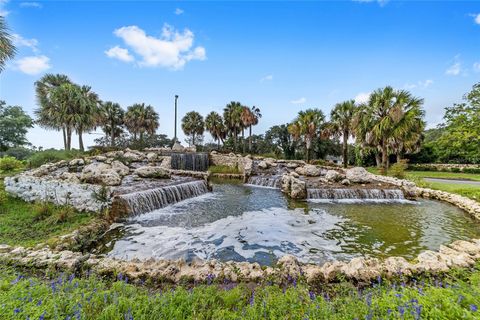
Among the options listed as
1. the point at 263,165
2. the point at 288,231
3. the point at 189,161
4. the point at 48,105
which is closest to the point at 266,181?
the point at 263,165

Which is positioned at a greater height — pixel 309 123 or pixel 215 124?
pixel 215 124

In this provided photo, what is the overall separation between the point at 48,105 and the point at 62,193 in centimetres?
2276

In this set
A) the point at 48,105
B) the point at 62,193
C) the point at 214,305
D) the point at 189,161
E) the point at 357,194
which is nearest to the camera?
the point at 214,305

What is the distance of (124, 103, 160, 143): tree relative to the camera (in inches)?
1388

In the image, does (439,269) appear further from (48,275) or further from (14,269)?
(14,269)

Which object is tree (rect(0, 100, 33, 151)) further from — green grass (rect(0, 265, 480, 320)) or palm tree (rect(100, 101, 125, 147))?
green grass (rect(0, 265, 480, 320))

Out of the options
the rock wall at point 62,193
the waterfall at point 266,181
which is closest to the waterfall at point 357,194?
the waterfall at point 266,181

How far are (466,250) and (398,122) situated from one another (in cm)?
1768

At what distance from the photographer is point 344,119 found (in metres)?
23.7

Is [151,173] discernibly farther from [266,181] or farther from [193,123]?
[193,123]

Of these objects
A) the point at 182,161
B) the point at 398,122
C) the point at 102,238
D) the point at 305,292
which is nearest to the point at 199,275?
the point at 305,292

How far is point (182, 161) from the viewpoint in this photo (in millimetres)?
22094

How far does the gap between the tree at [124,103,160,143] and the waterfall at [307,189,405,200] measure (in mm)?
31283

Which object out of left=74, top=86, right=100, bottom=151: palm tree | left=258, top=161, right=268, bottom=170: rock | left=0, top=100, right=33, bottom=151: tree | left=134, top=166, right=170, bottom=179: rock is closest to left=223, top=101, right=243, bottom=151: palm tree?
left=258, top=161, right=268, bottom=170: rock
